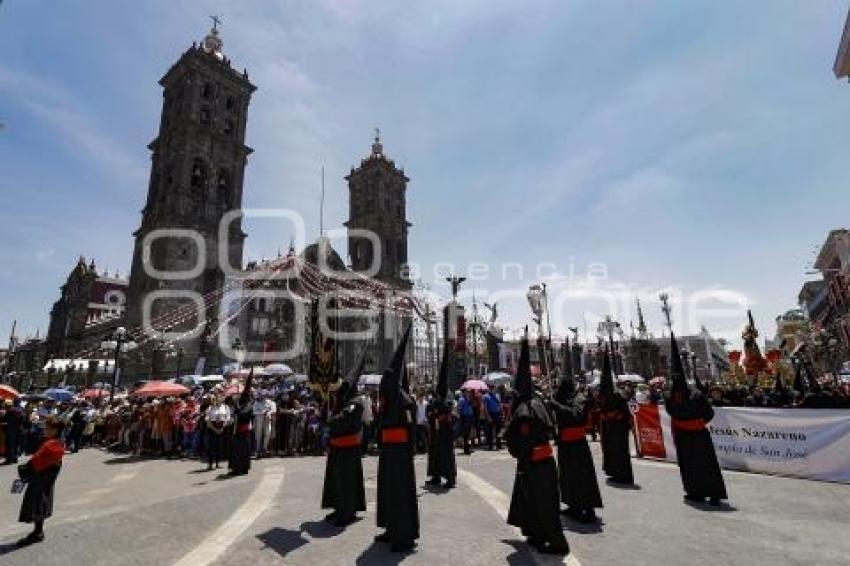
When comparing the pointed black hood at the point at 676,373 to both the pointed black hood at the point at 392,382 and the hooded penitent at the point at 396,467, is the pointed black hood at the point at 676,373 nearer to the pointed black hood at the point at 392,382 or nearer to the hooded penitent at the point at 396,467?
the hooded penitent at the point at 396,467

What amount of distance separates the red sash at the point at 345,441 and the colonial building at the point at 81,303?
67877 mm

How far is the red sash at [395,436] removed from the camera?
262 inches

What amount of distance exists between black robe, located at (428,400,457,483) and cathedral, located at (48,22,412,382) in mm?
19542

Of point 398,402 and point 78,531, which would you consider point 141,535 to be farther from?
point 398,402

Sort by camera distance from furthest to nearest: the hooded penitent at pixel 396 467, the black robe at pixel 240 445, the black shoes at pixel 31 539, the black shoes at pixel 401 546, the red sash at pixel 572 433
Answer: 1. the black robe at pixel 240 445
2. the red sash at pixel 572 433
3. the black shoes at pixel 31 539
4. the hooded penitent at pixel 396 467
5. the black shoes at pixel 401 546

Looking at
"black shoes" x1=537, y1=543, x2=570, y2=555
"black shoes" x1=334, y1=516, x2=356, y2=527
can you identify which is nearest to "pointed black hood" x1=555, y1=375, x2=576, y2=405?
"black shoes" x1=537, y1=543, x2=570, y2=555

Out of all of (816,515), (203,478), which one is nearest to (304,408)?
(203,478)

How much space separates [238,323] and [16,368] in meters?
55.2

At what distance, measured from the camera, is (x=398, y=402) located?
680cm

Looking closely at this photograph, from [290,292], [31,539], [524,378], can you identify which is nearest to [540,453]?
[524,378]

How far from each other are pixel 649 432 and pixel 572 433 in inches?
277

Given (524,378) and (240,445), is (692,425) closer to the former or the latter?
(524,378)

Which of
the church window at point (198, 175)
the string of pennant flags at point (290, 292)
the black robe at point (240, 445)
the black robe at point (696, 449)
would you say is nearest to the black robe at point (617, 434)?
the black robe at point (696, 449)

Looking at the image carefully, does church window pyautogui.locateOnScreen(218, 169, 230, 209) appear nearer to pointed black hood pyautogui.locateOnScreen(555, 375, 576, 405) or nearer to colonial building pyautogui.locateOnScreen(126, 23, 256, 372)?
colonial building pyautogui.locateOnScreen(126, 23, 256, 372)
